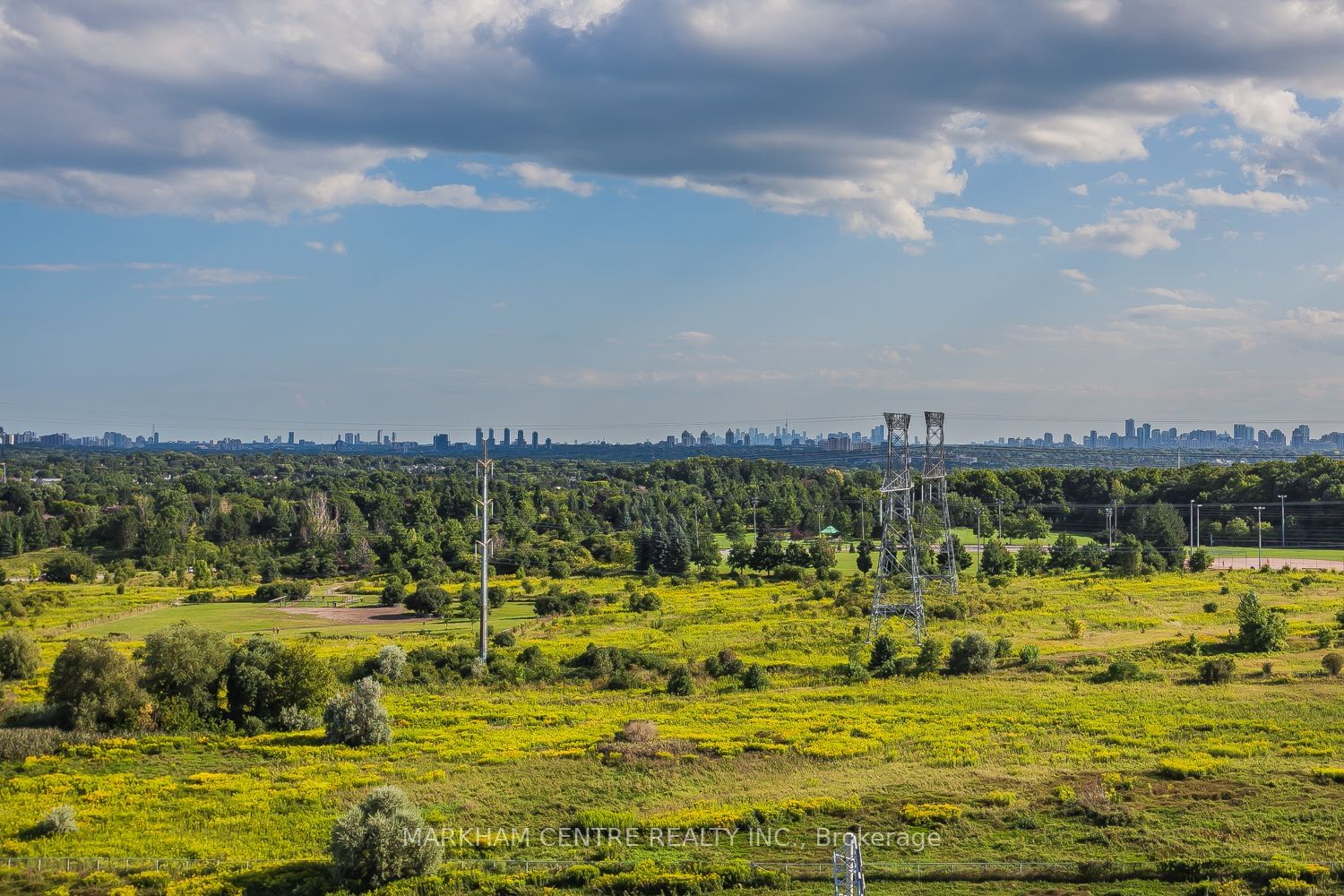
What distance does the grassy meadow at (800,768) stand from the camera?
23406 mm

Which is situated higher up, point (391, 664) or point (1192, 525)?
point (1192, 525)

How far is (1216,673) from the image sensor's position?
4091 centimetres

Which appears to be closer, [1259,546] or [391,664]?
[391,664]

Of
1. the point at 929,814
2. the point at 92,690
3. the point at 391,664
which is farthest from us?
the point at 391,664

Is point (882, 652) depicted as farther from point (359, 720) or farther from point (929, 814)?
point (359, 720)

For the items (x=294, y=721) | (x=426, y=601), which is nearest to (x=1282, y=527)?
(x=426, y=601)

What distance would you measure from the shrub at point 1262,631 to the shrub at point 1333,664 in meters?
5.08

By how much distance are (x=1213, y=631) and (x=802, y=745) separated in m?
30.9

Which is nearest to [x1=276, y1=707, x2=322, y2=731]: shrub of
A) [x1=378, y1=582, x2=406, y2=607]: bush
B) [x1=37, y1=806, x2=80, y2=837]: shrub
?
[x1=37, y1=806, x2=80, y2=837]: shrub

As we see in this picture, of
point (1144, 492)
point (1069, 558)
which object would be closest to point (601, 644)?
point (1069, 558)

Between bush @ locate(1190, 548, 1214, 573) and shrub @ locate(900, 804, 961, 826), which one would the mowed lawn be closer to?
shrub @ locate(900, 804, 961, 826)

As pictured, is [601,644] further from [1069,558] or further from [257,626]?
[1069,558]

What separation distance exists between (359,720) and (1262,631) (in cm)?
3775

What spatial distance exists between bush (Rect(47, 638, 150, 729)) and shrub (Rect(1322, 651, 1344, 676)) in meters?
42.5
